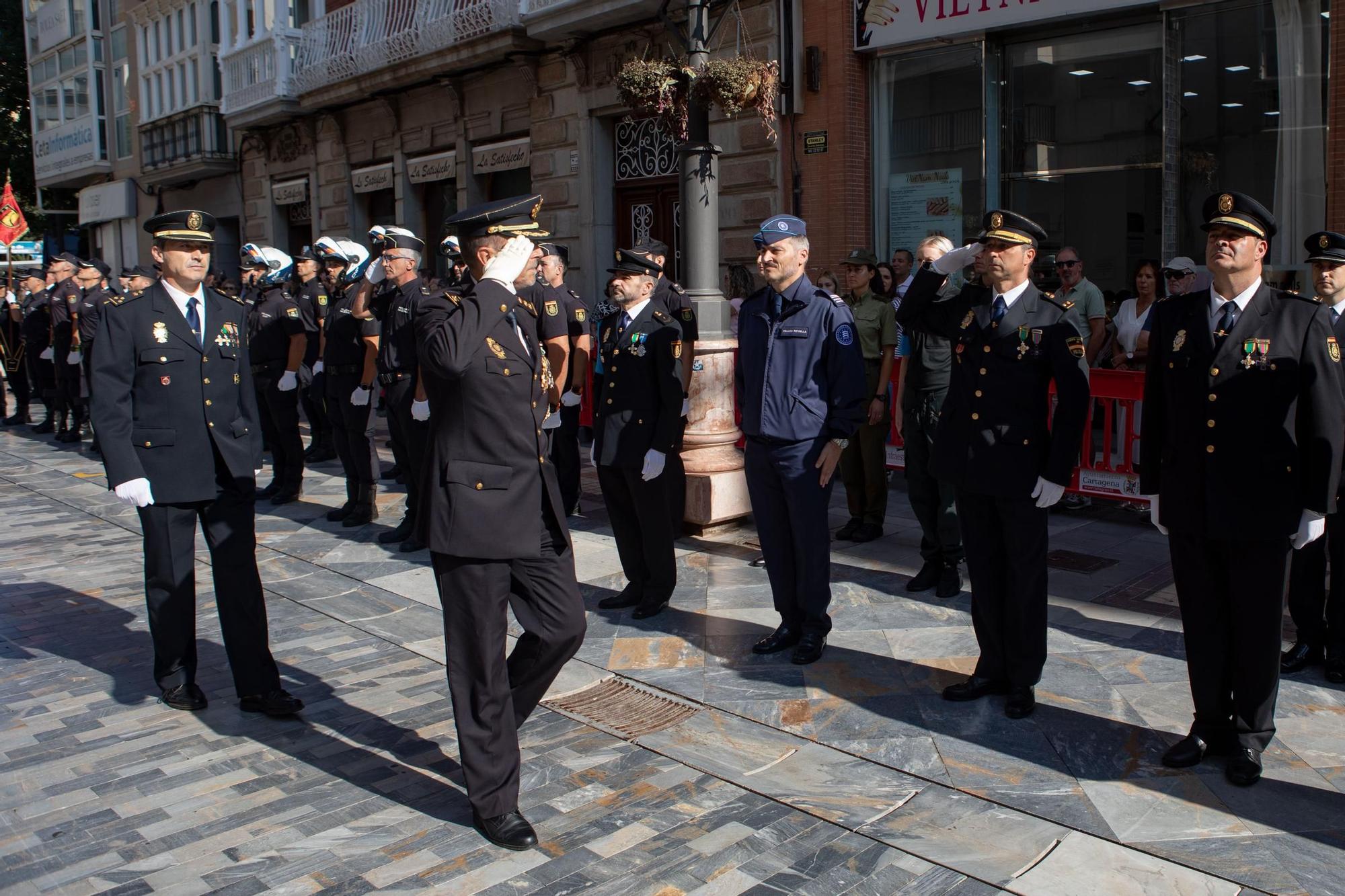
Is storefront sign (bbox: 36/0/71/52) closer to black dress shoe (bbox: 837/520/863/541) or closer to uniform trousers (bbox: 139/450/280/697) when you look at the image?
black dress shoe (bbox: 837/520/863/541)

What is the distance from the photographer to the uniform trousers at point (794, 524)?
5.64 meters

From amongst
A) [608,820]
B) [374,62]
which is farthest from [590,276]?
[608,820]

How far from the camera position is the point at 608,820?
13.4 ft

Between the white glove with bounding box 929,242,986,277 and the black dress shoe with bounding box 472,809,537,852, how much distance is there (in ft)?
9.92

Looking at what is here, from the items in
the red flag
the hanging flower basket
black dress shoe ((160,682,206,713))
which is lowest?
black dress shoe ((160,682,206,713))

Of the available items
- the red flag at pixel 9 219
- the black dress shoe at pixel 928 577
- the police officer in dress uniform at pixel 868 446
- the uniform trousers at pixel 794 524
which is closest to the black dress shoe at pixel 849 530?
the police officer in dress uniform at pixel 868 446

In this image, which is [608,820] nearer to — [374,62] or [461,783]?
[461,783]

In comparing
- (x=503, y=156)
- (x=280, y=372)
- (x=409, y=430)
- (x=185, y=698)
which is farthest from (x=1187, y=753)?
(x=503, y=156)

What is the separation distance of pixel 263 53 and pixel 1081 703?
73.6 feet

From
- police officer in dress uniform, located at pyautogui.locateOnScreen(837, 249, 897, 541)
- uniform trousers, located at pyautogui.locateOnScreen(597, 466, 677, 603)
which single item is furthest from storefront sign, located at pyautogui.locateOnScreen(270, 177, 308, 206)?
uniform trousers, located at pyautogui.locateOnScreen(597, 466, 677, 603)

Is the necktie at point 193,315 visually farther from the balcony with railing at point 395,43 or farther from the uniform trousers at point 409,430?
the balcony with railing at point 395,43

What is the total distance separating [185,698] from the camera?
526 cm

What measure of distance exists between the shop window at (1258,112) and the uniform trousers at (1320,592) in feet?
16.9

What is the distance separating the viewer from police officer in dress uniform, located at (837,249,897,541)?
8227mm
